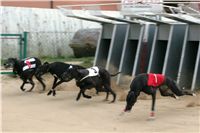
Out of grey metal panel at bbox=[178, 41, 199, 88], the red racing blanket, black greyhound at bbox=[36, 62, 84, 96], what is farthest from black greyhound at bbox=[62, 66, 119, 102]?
grey metal panel at bbox=[178, 41, 199, 88]

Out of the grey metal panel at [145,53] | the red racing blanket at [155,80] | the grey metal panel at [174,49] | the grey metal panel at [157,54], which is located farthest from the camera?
the grey metal panel at [145,53]

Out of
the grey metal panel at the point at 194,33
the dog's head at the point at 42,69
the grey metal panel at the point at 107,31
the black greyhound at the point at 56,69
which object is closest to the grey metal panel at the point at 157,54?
the grey metal panel at the point at 194,33

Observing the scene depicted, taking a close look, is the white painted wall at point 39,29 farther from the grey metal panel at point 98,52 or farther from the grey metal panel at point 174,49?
the grey metal panel at point 174,49

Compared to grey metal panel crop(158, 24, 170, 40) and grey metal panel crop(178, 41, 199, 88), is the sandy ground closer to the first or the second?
grey metal panel crop(178, 41, 199, 88)

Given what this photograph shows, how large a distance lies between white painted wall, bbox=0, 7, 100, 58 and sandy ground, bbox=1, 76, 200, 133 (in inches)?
402

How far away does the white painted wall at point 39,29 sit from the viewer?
25062 mm

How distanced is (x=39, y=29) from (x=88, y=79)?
13890 mm

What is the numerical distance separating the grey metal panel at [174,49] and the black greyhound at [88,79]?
2585 millimetres

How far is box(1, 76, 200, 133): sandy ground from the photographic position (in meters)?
9.97

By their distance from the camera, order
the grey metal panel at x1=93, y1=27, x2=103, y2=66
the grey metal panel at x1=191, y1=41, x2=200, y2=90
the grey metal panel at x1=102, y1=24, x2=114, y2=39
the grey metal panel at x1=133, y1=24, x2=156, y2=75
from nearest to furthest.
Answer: the grey metal panel at x1=191, y1=41, x2=200, y2=90, the grey metal panel at x1=133, y1=24, x2=156, y2=75, the grey metal panel at x1=102, y1=24, x2=114, y2=39, the grey metal panel at x1=93, y1=27, x2=103, y2=66

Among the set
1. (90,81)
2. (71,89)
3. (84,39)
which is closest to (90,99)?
(90,81)

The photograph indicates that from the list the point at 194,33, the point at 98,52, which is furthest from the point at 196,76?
the point at 98,52

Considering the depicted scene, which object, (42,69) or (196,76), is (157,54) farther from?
(42,69)

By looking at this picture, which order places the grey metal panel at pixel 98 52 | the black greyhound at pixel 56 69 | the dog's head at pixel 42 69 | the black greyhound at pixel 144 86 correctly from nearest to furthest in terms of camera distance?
the black greyhound at pixel 144 86
the black greyhound at pixel 56 69
the dog's head at pixel 42 69
the grey metal panel at pixel 98 52
